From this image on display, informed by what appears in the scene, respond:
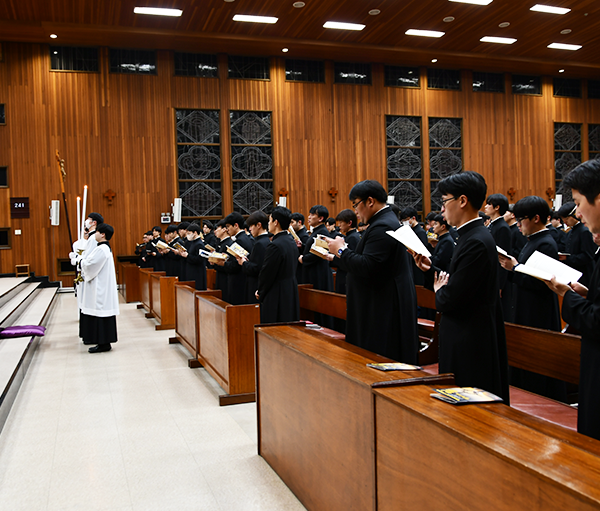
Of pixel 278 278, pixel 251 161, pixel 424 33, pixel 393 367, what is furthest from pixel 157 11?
pixel 393 367

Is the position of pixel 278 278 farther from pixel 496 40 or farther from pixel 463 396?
pixel 496 40

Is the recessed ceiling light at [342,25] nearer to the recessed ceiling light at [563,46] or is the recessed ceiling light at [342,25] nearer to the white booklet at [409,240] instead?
the recessed ceiling light at [563,46]

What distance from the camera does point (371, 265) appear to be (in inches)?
116

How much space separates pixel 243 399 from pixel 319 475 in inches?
86.5

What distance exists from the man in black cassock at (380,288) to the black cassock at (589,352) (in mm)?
1273

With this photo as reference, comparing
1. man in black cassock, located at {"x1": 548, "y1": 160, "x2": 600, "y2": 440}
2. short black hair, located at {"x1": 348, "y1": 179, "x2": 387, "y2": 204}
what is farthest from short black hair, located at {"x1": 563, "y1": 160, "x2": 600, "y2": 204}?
short black hair, located at {"x1": 348, "y1": 179, "x2": 387, "y2": 204}

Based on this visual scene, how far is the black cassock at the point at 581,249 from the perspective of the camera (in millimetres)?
5633

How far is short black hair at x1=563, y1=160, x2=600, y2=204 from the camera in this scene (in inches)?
66.7

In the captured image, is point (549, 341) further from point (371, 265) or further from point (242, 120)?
point (242, 120)

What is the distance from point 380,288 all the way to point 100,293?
4524 mm

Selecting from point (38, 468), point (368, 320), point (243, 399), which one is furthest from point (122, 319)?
point (368, 320)

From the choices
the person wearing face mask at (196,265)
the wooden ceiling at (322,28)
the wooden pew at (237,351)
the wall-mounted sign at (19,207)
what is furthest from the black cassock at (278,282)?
the wall-mounted sign at (19,207)

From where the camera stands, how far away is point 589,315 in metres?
1.69

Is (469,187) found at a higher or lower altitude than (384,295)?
higher
